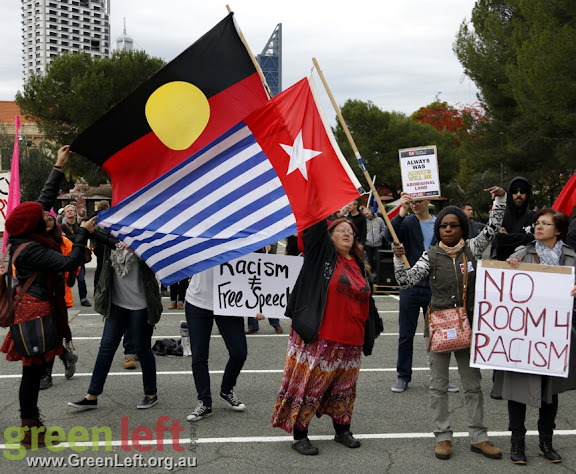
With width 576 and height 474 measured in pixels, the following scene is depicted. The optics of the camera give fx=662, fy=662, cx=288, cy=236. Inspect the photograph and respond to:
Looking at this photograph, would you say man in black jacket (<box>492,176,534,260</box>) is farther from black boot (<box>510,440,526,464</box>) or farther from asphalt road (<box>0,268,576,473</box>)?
black boot (<box>510,440,526,464</box>)

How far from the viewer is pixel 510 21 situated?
2344 cm

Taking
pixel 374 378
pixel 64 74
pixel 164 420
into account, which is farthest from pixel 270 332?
pixel 64 74

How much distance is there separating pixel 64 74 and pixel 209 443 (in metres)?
32.5

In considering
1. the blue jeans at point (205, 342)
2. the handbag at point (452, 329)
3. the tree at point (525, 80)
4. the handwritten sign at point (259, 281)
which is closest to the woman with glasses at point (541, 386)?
the handbag at point (452, 329)

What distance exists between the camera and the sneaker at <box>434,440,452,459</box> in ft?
15.8

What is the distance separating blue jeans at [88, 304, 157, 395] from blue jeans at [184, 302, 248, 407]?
49cm

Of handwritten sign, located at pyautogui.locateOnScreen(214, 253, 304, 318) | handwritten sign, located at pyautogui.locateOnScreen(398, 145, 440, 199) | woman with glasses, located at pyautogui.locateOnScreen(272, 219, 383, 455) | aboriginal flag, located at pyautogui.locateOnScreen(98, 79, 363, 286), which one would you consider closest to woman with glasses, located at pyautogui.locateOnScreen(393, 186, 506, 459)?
woman with glasses, located at pyautogui.locateOnScreen(272, 219, 383, 455)

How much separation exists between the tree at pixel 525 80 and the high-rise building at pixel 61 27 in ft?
587

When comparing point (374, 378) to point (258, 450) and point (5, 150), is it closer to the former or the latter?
point (258, 450)

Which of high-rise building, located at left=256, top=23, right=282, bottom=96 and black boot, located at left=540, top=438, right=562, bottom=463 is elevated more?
high-rise building, located at left=256, top=23, right=282, bottom=96

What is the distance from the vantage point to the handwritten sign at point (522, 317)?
4.71 metres

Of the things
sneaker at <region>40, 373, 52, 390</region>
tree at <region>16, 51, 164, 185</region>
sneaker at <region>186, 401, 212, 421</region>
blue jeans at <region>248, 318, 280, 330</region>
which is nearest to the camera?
sneaker at <region>186, 401, 212, 421</region>

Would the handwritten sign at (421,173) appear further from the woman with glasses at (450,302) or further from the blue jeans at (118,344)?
the blue jeans at (118,344)

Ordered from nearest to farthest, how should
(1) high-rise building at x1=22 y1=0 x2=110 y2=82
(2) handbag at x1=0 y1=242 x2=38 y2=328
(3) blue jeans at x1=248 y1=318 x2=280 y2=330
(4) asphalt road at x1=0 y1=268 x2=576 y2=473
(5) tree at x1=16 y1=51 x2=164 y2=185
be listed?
(4) asphalt road at x1=0 y1=268 x2=576 y2=473
(2) handbag at x1=0 y1=242 x2=38 y2=328
(3) blue jeans at x1=248 y1=318 x2=280 y2=330
(5) tree at x1=16 y1=51 x2=164 y2=185
(1) high-rise building at x1=22 y1=0 x2=110 y2=82
